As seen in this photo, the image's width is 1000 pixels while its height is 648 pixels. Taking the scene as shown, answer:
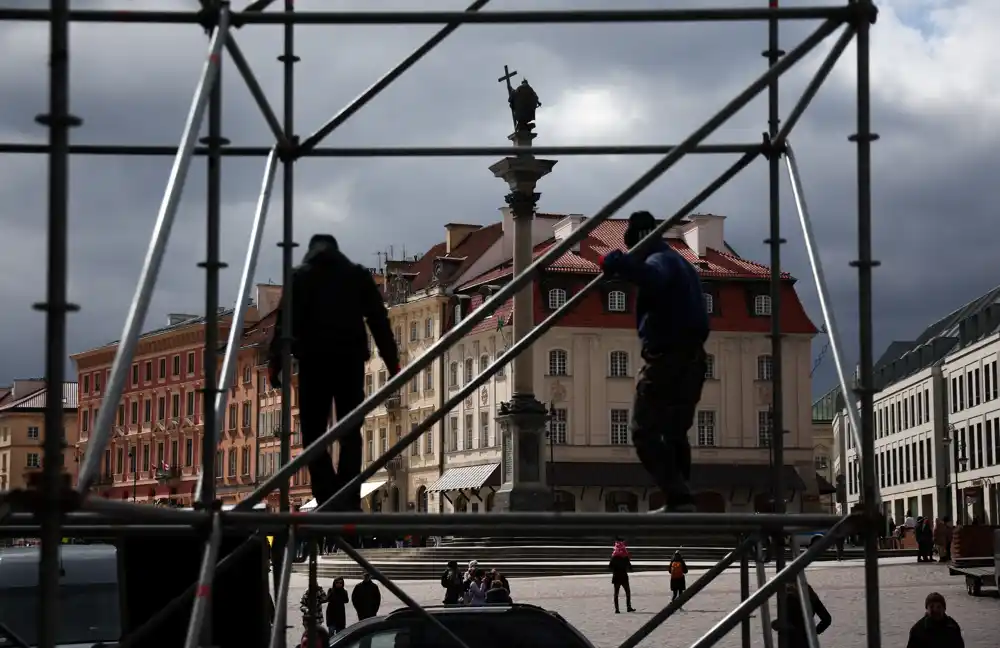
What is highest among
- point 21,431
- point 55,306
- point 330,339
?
point 21,431

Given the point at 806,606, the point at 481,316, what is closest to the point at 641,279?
the point at 481,316

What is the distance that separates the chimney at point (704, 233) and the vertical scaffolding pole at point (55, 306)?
7826 centimetres

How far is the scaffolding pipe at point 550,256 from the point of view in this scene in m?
7.44

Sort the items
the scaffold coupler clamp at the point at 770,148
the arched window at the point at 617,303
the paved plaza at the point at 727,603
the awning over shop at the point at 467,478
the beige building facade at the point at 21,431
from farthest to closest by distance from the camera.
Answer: the beige building facade at the point at 21,431, the arched window at the point at 617,303, the awning over shop at the point at 467,478, the paved plaza at the point at 727,603, the scaffold coupler clamp at the point at 770,148

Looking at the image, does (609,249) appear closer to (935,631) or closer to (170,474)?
(170,474)

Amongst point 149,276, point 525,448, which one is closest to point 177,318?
point 525,448

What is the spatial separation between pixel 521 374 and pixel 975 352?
114 feet

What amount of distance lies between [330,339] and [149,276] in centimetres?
271

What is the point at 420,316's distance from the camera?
87938 millimetres

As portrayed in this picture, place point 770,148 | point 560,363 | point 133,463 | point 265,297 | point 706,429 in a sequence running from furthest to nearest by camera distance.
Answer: point 133,463 → point 265,297 → point 706,429 → point 560,363 → point 770,148

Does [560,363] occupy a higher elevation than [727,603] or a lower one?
higher

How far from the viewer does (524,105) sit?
50719 millimetres

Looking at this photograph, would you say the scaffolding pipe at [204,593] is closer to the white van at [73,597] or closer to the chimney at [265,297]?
the white van at [73,597]

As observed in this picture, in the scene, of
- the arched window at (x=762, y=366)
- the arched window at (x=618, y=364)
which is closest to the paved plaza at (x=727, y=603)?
the arched window at (x=762, y=366)
